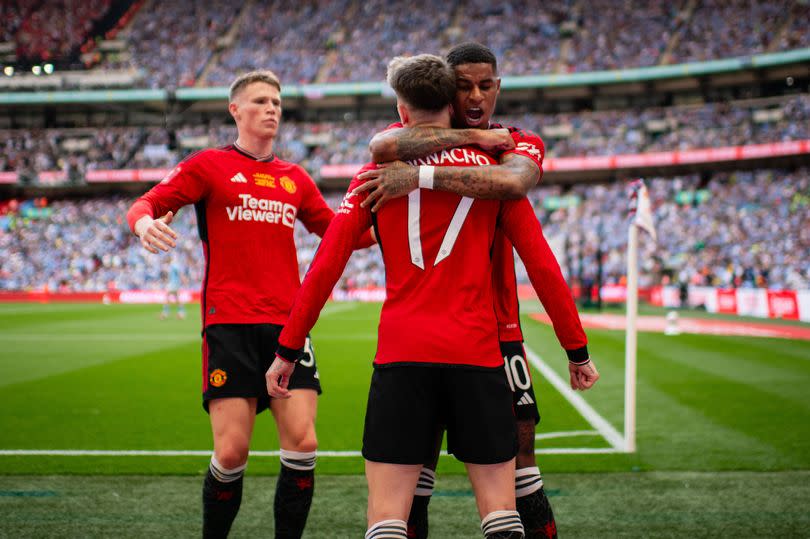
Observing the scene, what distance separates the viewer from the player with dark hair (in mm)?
2559

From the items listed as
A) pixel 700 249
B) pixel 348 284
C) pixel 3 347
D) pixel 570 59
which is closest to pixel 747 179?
pixel 700 249

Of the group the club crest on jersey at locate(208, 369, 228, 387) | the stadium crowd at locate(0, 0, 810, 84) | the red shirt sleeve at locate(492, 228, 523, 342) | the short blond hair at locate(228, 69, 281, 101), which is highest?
the stadium crowd at locate(0, 0, 810, 84)

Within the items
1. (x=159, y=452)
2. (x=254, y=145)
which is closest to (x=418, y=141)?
(x=254, y=145)

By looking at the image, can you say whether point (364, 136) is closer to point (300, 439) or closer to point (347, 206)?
point (300, 439)

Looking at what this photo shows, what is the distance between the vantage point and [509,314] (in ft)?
10.1

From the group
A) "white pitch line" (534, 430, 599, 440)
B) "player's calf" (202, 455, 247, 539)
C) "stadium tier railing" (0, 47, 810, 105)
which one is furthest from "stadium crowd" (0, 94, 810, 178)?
"player's calf" (202, 455, 247, 539)

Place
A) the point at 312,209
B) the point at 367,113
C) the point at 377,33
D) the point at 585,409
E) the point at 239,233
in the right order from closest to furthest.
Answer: the point at 239,233
the point at 312,209
the point at 585,409
the point at 377,33
the point at 367,113

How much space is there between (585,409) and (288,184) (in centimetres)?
581

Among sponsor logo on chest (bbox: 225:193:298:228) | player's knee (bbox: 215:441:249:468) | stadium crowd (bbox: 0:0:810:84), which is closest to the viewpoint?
player's knee (bbox: 215:441:249:468)

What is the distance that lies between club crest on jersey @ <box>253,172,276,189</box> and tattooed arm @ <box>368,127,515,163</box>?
1.46 m

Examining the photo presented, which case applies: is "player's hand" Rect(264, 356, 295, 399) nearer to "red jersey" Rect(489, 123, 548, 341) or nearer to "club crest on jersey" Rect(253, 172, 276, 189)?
"red jersey" Rect(489, 123, 548, 341)

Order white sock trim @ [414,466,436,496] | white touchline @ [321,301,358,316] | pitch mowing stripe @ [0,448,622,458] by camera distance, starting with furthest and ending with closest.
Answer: white touchline @ [321,301,358,316], pitch mowing stripe @ [0,448,622,458], white sock trim @ [414,466,436,496]

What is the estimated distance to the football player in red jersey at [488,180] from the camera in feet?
8.61

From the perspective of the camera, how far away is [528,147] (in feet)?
9.52
